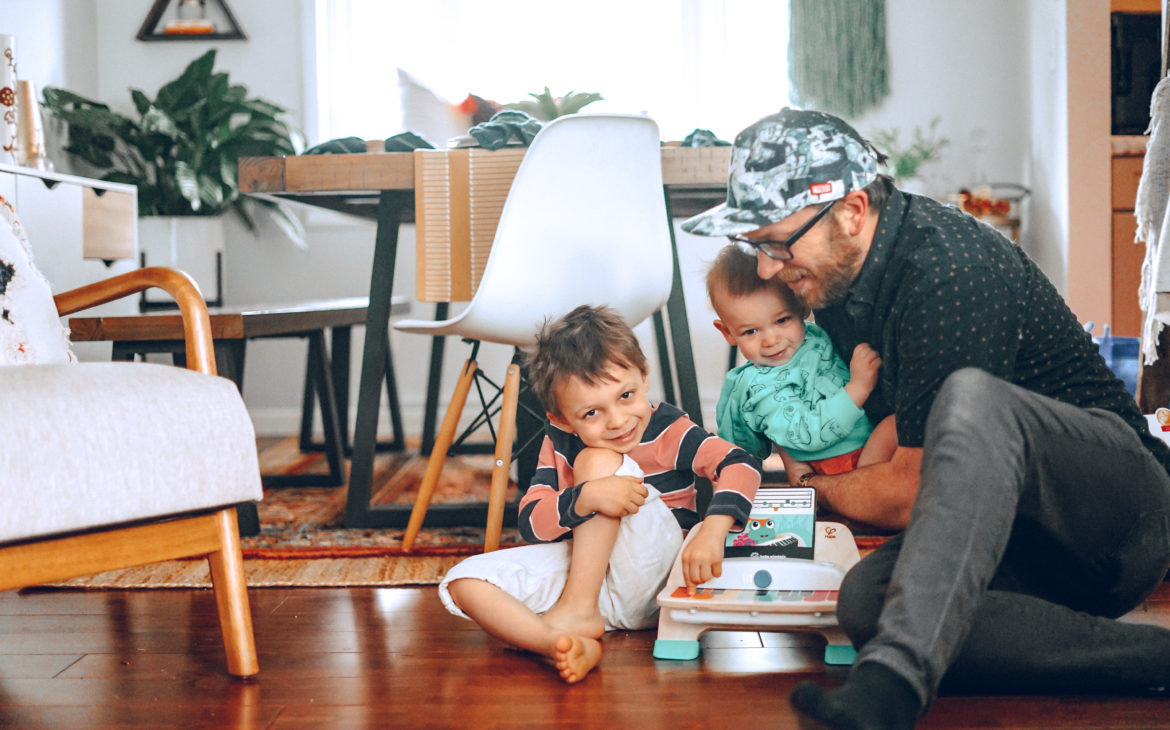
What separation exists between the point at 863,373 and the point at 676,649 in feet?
1.62

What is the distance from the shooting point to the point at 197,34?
398 centimetres

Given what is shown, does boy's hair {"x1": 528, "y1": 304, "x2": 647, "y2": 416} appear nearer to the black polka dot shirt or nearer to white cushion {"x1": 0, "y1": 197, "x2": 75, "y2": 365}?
the black polka dot shirt

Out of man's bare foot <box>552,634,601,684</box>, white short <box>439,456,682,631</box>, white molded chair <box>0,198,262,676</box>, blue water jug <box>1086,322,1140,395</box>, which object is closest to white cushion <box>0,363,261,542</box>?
white molded chair <box>0,198,262,676</box>

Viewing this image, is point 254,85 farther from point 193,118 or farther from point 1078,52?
point 1078,52

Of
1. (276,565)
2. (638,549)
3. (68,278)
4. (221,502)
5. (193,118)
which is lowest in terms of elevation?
(276,565)

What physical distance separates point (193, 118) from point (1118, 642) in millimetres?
3497

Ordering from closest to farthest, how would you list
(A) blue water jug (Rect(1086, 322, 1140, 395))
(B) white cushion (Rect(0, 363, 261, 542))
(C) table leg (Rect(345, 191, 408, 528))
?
1. (B) white cushion (Rect(0, 363, 261, 542))
2. (C) table leg (Rect(345, 191, 408, 528))
3. (A) blue water jug (Rect(1086, 322, 1140, 395))

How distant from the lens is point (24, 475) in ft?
3.70

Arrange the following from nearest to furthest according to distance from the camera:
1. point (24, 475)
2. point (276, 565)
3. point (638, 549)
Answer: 1. point (24, 475)
2. point (638, 549)
3. point (276, 565)

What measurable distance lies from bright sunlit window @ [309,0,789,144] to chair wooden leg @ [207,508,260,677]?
118 inches

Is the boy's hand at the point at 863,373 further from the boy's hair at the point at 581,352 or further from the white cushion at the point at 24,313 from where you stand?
the white cushion at the point at 24,313

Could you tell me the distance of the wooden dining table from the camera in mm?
2102

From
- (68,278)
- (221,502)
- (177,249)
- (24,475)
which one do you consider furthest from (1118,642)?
(177,249)

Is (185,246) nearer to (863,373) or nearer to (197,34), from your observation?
(197,34)
